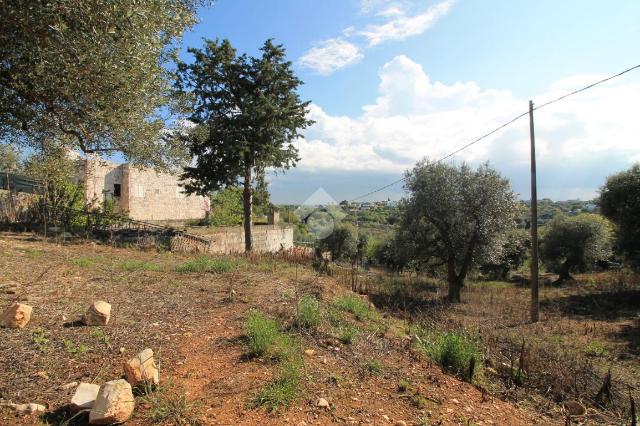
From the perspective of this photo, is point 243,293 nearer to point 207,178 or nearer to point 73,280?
point 73,280

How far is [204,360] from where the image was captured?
A: 174 inches

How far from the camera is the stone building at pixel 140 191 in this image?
23.8 m

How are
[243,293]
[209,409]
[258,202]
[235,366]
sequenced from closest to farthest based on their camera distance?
[209,409], [235,366], [243,293], [258,202]

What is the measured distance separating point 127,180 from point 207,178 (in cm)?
1168

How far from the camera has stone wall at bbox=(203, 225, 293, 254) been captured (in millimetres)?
19125

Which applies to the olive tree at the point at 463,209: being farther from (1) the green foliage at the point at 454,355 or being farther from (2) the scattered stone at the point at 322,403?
(2) the scattered stone at the point at 322,403

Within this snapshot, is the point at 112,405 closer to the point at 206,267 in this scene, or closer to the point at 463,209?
the point at 206,267

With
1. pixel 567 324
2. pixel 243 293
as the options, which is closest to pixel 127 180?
pixel 243 293

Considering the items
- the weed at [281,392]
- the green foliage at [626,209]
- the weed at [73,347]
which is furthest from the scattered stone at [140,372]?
the green foliage at [626,209]

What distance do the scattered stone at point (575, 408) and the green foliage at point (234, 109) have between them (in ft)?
41.9

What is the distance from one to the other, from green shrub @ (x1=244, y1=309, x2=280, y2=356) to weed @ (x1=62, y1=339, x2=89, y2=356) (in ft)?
6.20

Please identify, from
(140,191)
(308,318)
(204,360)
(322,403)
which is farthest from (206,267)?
(140,191)

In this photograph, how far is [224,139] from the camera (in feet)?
49.4

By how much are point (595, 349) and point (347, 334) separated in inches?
308
